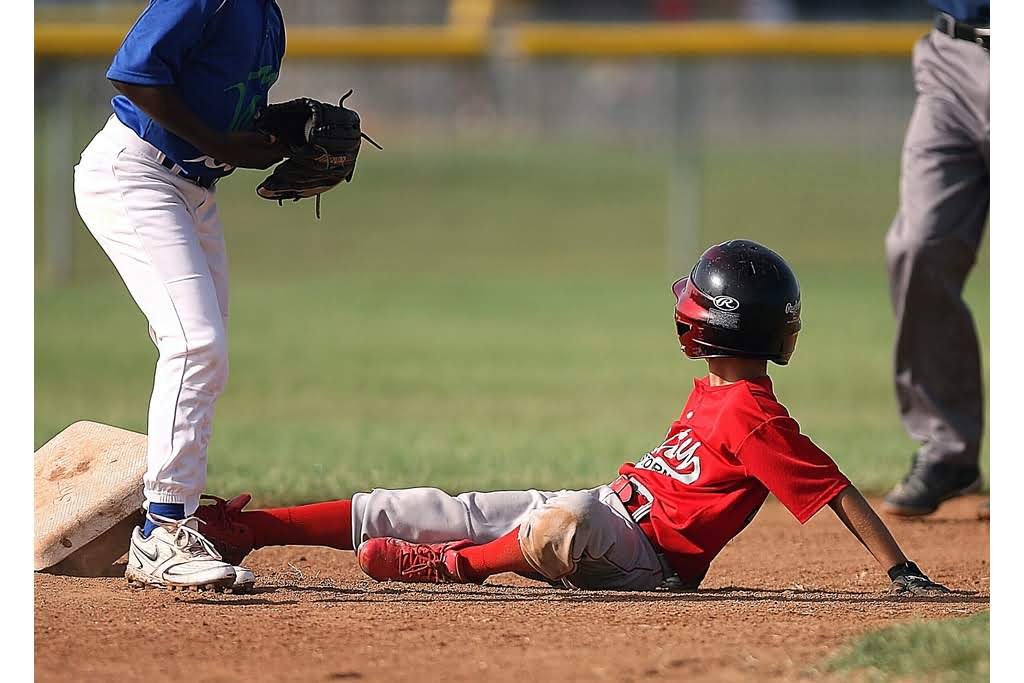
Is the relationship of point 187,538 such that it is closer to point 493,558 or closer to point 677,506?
point 493,558

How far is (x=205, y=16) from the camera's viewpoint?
4082mm

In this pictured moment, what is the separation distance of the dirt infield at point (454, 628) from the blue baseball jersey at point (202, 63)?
1.31 meters

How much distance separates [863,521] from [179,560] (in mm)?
1917

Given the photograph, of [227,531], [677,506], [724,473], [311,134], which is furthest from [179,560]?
[724,473]

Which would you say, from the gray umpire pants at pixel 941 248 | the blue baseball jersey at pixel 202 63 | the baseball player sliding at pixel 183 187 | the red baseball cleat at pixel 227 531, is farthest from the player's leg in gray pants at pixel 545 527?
the gray umpire pants at pixel 941 248

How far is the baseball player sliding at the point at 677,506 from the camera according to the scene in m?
4.11

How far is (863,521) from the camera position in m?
4.05

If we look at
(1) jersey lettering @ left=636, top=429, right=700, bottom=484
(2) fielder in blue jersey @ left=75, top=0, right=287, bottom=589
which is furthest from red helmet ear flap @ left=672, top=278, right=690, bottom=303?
(2) fielder in blue jersey @ left=75, top=0, right=287, bottom=589

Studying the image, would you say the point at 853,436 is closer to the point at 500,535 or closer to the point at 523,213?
the point at 500,535

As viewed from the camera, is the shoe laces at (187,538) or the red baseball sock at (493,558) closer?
the shoe laces at (187,538)

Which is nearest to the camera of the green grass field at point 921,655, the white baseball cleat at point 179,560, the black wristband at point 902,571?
the green grass field at point 921,655

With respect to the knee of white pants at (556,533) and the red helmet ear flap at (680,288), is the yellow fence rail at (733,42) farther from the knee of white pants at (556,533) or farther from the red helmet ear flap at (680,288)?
the knee of white pants at (556,533)

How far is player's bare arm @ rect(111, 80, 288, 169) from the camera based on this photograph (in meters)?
4.06
